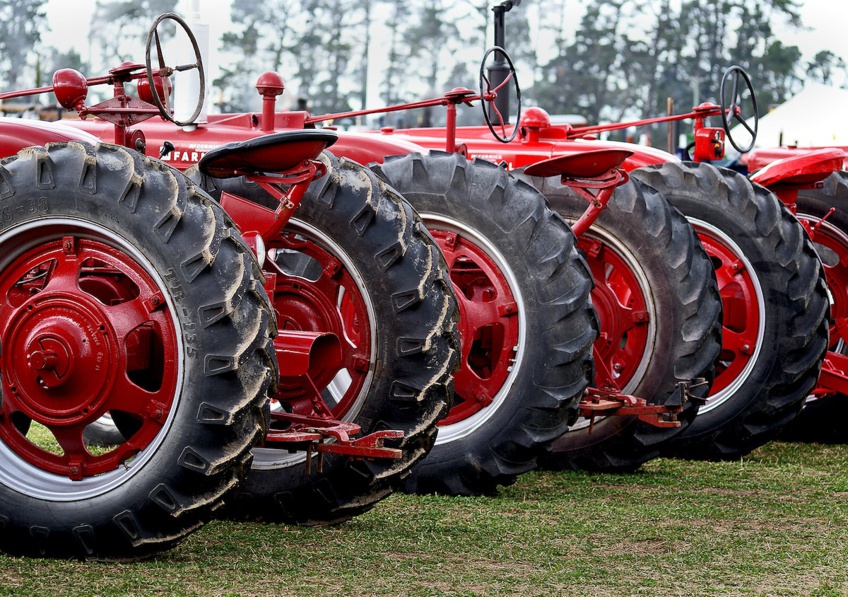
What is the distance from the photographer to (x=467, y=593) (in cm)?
355

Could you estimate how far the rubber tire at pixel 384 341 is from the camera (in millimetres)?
4316

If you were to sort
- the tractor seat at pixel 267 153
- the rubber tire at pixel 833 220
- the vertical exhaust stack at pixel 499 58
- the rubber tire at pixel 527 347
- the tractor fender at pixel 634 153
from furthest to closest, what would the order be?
the vertical exhaust stack at pixel 499 58, the tractor fender at pixel 634 153, the rubber tire at pixel 833 220, the rubber tire at pixel 527 347, the tractor seat at pixel 267 153

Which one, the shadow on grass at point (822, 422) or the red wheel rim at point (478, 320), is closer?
the red wheel rim at point (478, 320)

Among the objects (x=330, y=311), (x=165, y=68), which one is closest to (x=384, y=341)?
(x=330, y=311)

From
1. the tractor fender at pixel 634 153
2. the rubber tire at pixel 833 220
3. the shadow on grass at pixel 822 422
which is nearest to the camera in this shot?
the shadow on grass at pixel 822 422

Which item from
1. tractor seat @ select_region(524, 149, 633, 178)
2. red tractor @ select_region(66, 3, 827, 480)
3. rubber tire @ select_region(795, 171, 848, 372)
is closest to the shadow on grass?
rubber tire @ select_region(795, 171, 848, 372)

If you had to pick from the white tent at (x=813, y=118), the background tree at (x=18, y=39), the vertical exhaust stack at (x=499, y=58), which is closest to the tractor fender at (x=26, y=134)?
the vertical exhaust stack at (x=499, y=58)

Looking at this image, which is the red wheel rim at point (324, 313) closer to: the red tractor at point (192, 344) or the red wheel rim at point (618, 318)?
the red tractor at point (192, 344)

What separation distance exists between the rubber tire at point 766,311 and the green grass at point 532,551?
782mm

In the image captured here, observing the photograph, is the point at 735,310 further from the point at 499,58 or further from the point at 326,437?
the point at 326,437

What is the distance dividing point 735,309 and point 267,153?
3.54m

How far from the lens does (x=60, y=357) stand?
372 centimetres

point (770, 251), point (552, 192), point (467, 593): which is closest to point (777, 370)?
point (770, 251)

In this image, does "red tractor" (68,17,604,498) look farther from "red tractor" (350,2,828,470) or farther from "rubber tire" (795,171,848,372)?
"rubber tire" (795,171,848,372)
